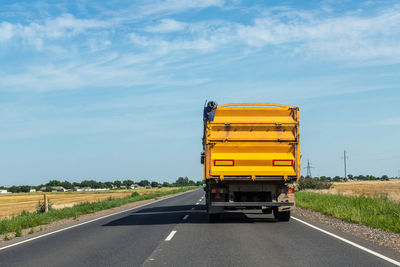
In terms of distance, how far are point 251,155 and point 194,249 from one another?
17.1 ft

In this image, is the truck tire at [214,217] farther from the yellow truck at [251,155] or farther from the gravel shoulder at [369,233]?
the gravel shoulder at [369,233]

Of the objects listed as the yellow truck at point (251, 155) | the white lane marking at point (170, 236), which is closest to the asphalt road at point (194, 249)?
the white lane marking at point (170, 236)

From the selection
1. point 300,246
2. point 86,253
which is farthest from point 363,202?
point 86,253

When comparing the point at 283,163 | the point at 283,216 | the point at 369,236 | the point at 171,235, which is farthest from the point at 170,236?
the point at 283,216

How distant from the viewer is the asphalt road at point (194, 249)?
7281mm

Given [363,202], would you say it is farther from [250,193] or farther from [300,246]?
[300,246]

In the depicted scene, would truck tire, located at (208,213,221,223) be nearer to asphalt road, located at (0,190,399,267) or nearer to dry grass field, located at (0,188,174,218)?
asphalt road, located at (0,190,399,267)

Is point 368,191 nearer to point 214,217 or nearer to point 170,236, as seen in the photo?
point 214,217

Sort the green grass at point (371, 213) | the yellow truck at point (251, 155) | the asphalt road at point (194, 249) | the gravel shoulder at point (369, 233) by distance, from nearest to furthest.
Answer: the asphalt road at point (194, 249), the gravel shoulder at point (369, 233), the green grass at point (371, 213), the yellow truck at point (251, 155)

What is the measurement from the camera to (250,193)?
44.9 ft

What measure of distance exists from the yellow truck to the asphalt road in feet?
4.53

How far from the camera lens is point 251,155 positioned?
13156 millimetres

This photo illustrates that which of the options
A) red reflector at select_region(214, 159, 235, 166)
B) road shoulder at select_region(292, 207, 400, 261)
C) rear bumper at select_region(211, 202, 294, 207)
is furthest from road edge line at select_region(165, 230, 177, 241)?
road shoulder at select_region(292, 207, 400, 261)

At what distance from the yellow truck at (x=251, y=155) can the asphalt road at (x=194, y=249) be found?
1.38 metres
